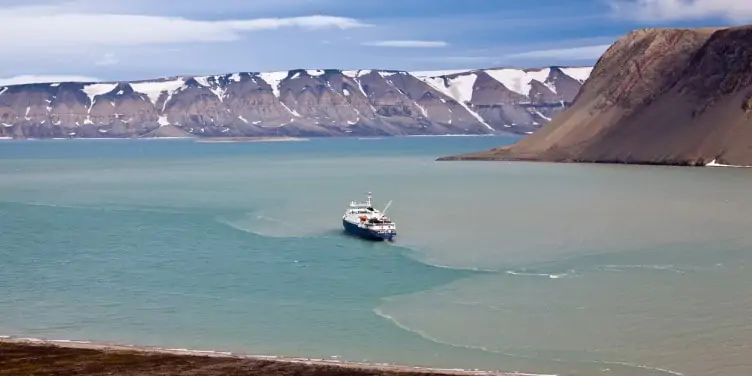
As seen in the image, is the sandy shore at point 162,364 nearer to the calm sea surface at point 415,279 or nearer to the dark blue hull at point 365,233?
the calm sea surface at point 415,279

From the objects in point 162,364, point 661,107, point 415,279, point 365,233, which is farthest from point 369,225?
point 661,107

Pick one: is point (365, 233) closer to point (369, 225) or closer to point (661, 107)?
point (369, 225)

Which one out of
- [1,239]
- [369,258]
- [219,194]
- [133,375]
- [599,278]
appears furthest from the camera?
[219,194]

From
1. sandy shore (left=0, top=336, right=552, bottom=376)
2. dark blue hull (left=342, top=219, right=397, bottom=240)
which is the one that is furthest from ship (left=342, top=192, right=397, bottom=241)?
sandy shore (left=0, top=336, right=552, bottom=376)

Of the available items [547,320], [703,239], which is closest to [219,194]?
[703,239]

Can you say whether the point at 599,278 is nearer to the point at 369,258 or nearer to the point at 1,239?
the point at 369,258

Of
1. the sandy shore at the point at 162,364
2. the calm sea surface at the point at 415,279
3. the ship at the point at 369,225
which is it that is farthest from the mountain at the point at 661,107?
the sandy shore at the point at 162,364

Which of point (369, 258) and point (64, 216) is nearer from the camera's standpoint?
point (369, 258)
